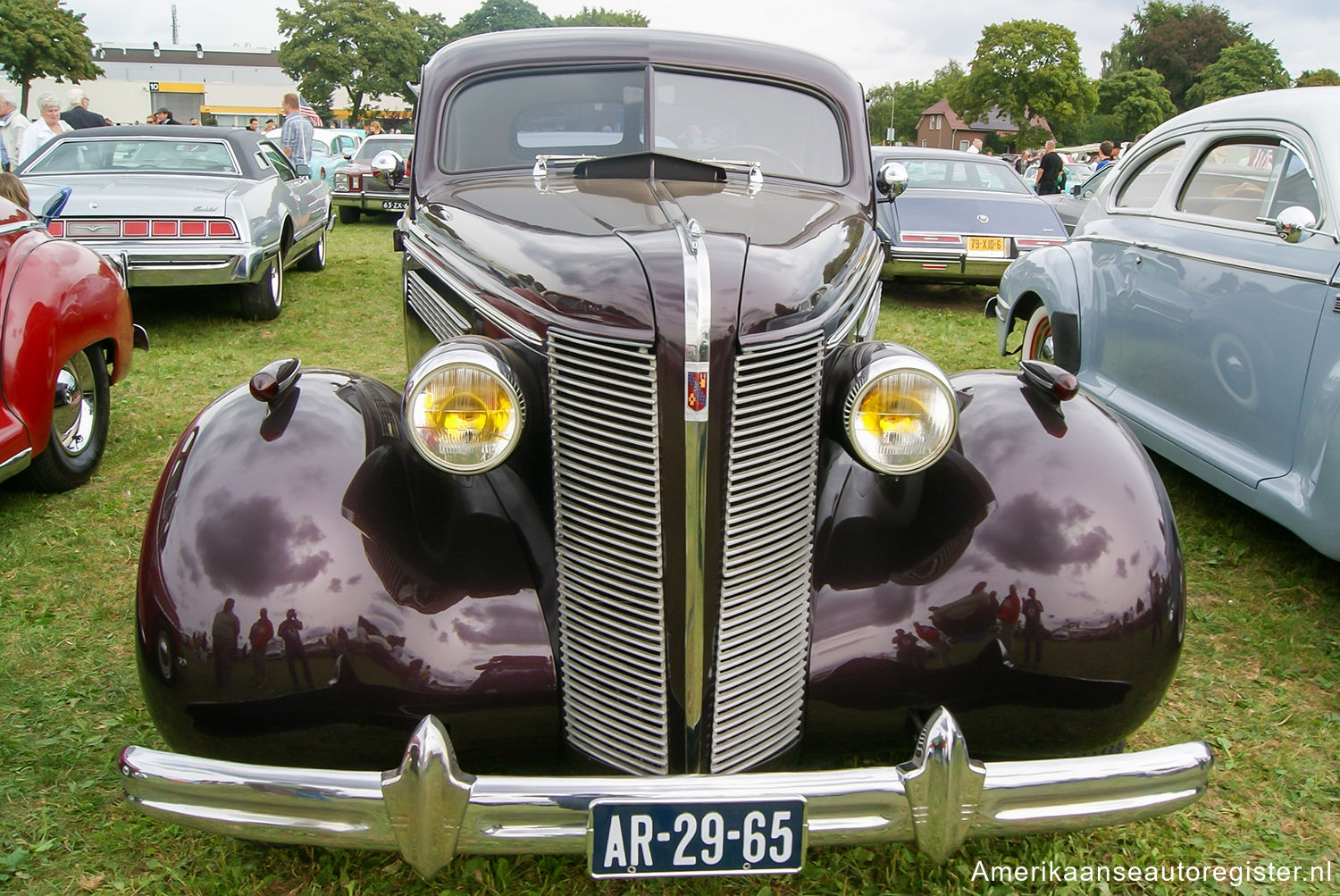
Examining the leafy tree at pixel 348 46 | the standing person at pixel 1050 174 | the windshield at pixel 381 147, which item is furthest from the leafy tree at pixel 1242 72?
the windshield at pixel 381 147

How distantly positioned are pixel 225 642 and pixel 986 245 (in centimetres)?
894

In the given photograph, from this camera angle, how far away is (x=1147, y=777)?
1.80m

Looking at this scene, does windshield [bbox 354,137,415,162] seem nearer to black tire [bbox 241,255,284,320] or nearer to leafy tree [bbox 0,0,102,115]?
black tire [bbox 241,255,284,320]

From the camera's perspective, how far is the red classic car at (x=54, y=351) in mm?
3957

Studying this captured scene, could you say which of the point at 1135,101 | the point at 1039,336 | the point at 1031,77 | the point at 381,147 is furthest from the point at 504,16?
the point at 1039,336

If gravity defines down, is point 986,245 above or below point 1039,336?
above

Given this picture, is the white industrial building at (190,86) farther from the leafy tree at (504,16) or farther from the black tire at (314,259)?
the black tire at (314,259)

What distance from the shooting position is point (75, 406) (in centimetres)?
471

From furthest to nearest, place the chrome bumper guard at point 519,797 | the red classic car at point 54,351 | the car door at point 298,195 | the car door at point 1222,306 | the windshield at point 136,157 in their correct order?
1. the car door at point 298,195
2. the windshield at point 136,157
3. the red classic car at point 54,351
4. the car door at point 1222,306
5. the chrome bumper guard at point 519,797

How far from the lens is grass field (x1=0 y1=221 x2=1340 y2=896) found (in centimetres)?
230

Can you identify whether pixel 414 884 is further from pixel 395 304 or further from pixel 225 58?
pixel 225 58

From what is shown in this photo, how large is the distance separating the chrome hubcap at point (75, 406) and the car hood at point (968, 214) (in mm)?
7214

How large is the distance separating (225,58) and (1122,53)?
238 ft

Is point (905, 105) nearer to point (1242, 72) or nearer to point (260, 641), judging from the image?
point (1242, 72)
